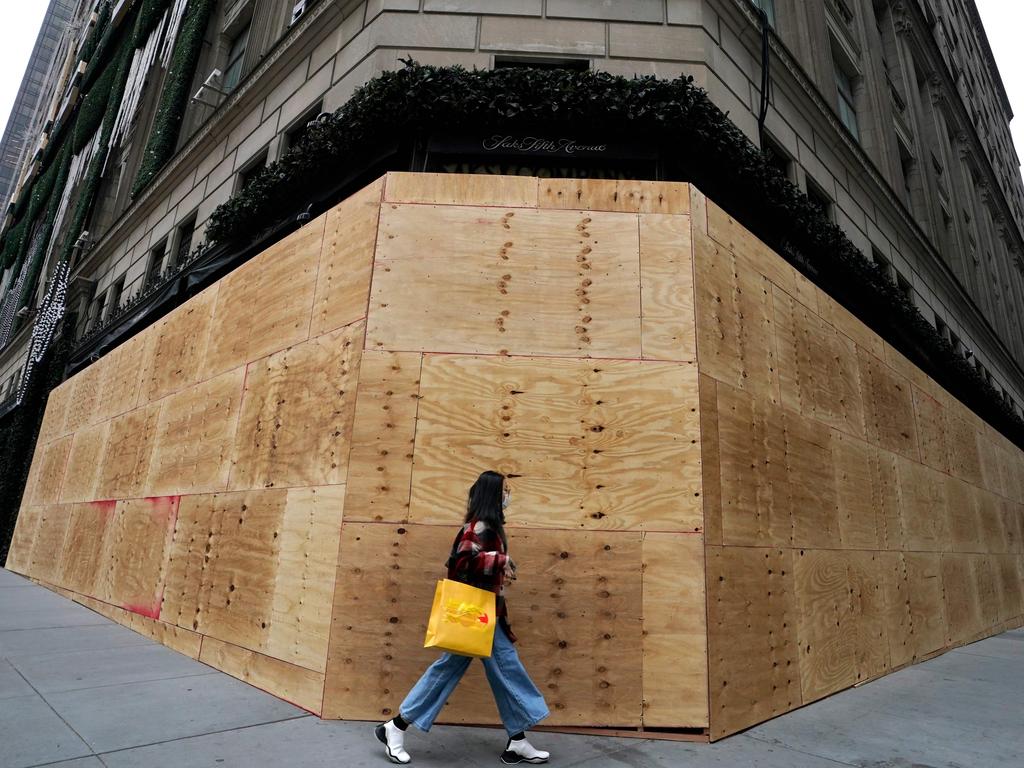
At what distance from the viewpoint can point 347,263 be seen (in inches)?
248

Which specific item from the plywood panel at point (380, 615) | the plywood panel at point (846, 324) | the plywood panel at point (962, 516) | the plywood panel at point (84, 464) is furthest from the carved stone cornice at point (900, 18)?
the plywood panel at point (84, 464)

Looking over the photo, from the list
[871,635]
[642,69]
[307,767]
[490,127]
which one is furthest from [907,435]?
[307,767]

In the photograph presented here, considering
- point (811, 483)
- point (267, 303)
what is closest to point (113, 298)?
point (267, 303)

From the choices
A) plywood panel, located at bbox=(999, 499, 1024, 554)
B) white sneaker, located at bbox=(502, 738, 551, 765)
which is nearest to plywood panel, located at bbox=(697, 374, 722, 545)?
white sneaker, located at bbox=(502, 738, 551, 765)

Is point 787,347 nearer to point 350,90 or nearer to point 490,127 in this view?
point 490,127

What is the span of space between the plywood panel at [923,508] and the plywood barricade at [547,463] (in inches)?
29.2

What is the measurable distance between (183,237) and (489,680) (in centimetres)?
1365

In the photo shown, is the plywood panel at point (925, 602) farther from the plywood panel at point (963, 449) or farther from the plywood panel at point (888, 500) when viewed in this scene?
the plywood panel at point (963, 449)

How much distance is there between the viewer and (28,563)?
552 inches

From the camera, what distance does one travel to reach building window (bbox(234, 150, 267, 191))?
1148cm

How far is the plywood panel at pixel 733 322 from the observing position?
590 cm

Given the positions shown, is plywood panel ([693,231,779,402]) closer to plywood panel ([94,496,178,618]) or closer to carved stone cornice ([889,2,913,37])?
plywood panel ([94,496,178,618])

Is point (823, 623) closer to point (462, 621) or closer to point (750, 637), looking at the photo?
A: point (750, 637)

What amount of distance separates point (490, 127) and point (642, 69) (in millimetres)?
2632
